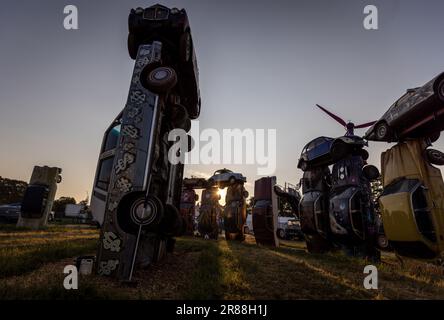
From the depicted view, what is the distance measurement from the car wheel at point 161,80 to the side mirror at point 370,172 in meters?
5.87

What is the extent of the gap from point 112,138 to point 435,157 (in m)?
6.72

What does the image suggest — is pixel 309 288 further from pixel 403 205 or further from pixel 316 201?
pixel 316 201

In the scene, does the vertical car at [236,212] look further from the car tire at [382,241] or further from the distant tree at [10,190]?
the distant tree at [10,190]

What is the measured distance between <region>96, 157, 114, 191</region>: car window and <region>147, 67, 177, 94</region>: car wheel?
1507 mm

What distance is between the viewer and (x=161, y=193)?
5.27 meters

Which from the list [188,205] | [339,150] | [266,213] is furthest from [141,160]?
[188,205]

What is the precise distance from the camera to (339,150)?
722 cm

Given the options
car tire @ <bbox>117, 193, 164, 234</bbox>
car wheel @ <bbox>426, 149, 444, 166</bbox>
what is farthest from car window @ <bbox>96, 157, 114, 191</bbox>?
car wheel @ <bbox>426, 149, 444, 166</bbox>

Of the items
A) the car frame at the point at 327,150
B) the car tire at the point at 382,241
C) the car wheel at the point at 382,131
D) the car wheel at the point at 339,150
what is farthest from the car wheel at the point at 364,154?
the car tire at the point at 382,241

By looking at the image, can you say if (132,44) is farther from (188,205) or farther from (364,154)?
(188,205)

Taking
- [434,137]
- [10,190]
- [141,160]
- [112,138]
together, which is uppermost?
[10,190]

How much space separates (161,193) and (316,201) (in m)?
5.09

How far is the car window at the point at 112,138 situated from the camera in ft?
14.5
